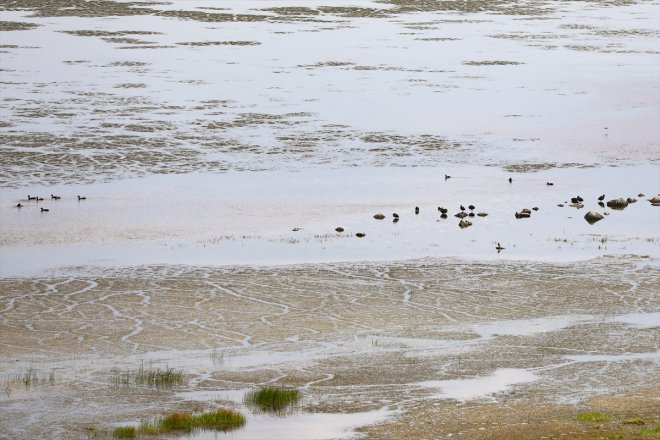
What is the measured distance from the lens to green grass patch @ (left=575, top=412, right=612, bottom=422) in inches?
644

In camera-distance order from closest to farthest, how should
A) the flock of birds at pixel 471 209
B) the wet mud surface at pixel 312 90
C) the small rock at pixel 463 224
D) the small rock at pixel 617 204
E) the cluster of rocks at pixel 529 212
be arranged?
the small rock at pixel 463 224, the flock of birds at pixel 471 209, the cluster of rocks at pixel 529 212, the small rock at pixel 617 204, the wet mud surface at pixel 312 90

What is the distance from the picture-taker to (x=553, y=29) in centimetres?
6962

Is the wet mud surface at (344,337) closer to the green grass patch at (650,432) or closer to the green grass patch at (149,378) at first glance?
the green grass patch at (149,378)

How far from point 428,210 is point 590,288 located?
746 centimetres

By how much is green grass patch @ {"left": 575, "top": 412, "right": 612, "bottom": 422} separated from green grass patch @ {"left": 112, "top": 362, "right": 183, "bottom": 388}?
5.63 m

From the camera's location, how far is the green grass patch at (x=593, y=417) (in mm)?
16359

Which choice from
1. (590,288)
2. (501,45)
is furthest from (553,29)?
(590,288)

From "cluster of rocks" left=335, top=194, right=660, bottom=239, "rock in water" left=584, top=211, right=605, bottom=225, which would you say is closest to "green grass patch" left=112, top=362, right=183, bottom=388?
"cluster of rocks" left=335, top=194, right=660, bottom=239

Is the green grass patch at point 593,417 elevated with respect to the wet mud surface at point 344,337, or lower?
elevated

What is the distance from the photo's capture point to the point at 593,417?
16484 mm

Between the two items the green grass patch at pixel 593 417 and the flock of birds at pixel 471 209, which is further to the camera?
the flock of birds at pixel 471 209

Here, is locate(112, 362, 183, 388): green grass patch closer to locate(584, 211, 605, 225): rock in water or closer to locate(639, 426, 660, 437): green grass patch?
locate(639, 426, 660, 437): green grass patch

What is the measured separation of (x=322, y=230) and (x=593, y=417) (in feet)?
46.6

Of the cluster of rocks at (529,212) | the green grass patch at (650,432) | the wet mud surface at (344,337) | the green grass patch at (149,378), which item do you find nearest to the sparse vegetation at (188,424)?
the wet mud surface at (344,337)
